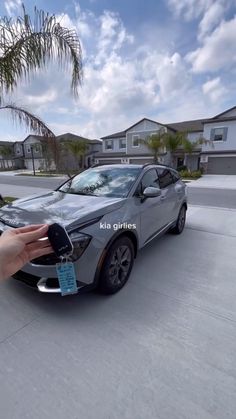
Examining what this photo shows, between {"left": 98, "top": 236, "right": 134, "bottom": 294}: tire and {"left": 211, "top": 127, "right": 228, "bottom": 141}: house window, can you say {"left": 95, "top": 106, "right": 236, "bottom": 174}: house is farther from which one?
{"left": 98, "top": 236, "right": 134, "bottom": 294}: tire

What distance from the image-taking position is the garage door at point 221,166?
69.6 feet

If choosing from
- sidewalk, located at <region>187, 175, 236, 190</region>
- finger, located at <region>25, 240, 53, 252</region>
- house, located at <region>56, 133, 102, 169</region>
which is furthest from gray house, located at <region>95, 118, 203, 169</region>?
finger, located at <region>25, 240, 53, 252</region>

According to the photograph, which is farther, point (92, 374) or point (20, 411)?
point (92, 374)

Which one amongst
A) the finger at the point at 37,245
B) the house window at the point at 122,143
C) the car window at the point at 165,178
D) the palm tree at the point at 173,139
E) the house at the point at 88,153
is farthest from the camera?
the house at the point at 88,153

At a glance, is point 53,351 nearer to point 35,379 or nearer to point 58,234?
point 35,379

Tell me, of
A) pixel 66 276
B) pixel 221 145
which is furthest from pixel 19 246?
pixel 221 145

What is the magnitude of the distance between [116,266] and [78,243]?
0.69m

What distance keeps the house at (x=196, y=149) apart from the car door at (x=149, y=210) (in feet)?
65.1

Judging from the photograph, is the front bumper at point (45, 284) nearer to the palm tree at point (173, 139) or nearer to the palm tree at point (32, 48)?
the palm tree at point (32, 48)

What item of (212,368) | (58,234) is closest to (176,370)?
(212,368)

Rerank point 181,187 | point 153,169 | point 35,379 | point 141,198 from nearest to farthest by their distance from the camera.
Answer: point 35,379
point 141,198
point 153,169
point 181,187

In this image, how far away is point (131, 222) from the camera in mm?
→ 2893

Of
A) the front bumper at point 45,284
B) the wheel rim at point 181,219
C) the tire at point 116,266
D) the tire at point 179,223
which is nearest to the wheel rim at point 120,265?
the tire at point 116,266

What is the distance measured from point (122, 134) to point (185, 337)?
28.8 meters
